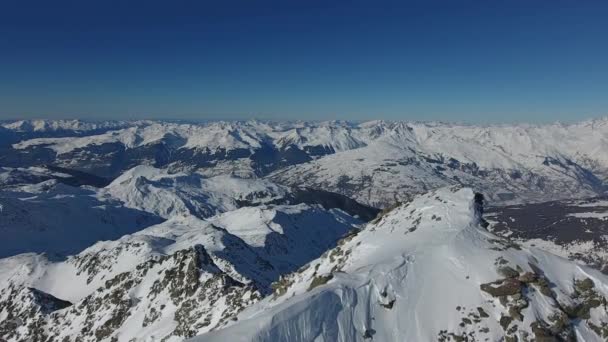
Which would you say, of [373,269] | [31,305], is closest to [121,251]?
[31,305]

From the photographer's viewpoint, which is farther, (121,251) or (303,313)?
(121,251)

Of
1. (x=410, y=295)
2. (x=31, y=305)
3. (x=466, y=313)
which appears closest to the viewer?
(x=466, y=313)

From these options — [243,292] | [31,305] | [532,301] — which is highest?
[532,301]

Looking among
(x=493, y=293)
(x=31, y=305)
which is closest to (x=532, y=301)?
(x=493, y=293)

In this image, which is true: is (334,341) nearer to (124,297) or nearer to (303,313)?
(303,313)

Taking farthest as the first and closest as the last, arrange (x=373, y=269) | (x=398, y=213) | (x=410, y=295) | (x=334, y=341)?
(x=398, y=213)
(x=373, y=269)
(x=410, y=295)
(x=334, y=341)

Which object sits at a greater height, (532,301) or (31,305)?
(532,301)
